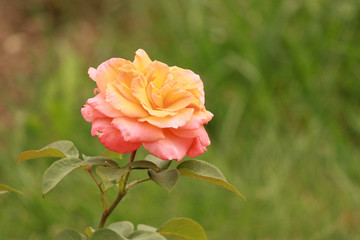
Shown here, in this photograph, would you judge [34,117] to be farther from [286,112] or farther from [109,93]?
[109,93]

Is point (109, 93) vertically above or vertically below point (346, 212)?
above

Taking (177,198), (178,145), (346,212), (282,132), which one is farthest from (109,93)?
(282,132)

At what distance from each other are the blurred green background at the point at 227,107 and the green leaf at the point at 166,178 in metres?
1.18

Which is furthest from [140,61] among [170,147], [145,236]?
[145,236]

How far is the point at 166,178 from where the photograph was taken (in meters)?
0.68

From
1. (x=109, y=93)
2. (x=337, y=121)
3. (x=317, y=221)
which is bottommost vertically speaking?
(x=317, y=221)

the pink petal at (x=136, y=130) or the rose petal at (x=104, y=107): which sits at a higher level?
the rose petal at (x=104, y=107)

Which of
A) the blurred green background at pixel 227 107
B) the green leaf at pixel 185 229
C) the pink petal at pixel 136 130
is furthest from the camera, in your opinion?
the blurred green background at pixel 227 107

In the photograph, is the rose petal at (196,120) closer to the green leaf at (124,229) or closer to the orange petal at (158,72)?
the orange petal at (158,72)

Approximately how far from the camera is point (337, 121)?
244cm

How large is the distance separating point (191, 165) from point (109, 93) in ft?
0.50

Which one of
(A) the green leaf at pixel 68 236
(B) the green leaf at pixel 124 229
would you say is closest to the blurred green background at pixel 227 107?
(B) the green leaf at pixel 124 229

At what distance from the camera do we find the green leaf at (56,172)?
0.67 metres

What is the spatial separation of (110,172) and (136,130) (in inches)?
2.9
